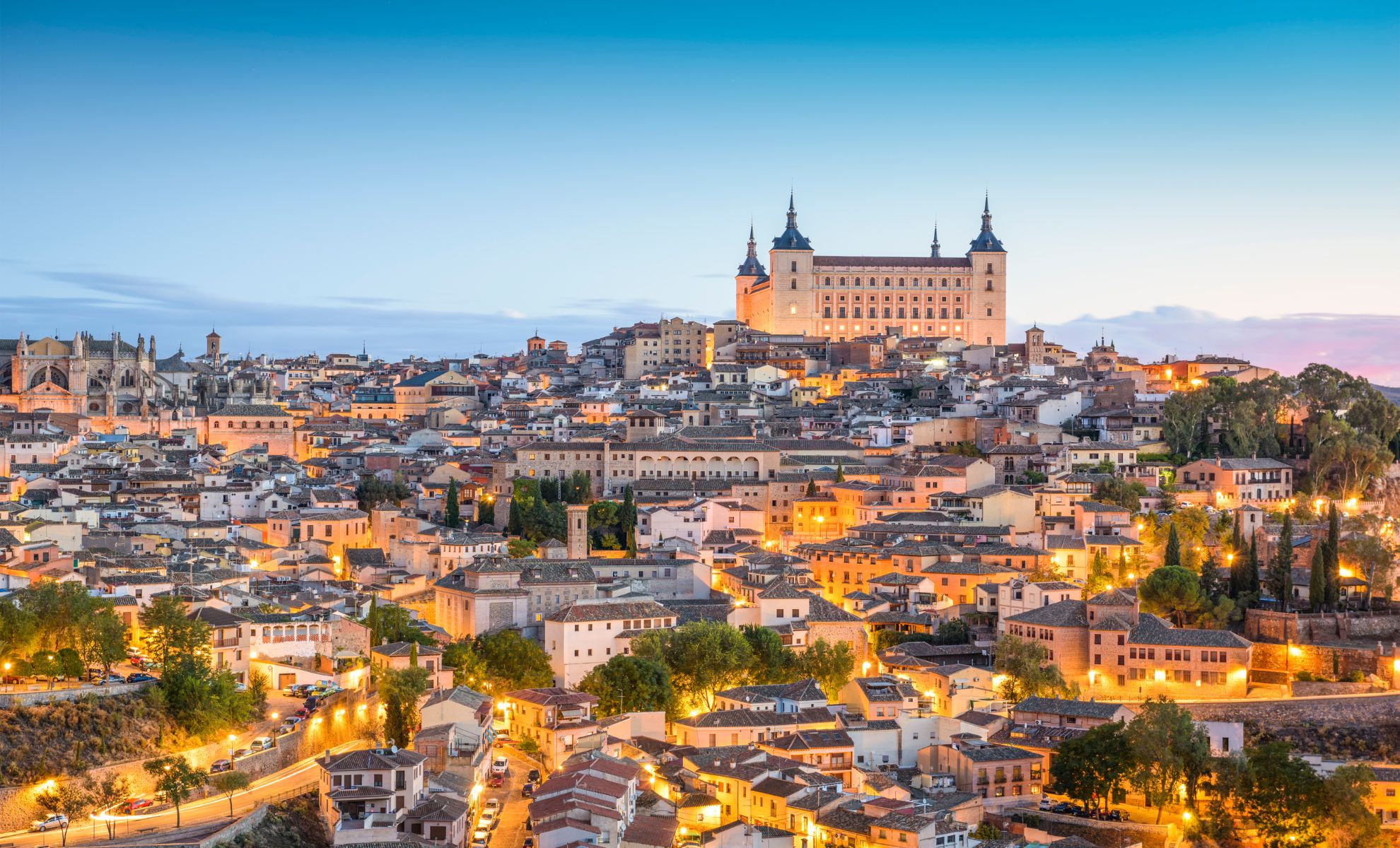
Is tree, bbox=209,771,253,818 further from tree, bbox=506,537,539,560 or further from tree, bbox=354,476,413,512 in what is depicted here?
tree, bbox=354,476,413,512

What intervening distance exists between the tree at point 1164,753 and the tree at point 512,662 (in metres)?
9.44

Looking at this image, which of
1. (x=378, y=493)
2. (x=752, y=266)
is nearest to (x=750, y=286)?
(x=752, y=266)

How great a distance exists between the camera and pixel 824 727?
79.3ft

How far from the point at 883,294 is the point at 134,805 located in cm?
4678

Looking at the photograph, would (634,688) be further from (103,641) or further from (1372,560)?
(1372,560)

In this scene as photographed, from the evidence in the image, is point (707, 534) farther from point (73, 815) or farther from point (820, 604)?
point (73, 815)

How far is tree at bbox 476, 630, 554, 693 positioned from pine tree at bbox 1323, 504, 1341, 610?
14.1 metres

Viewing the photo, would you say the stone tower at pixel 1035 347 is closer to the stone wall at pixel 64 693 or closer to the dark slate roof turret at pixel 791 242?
the dark slate roof turret at pixel 791 242

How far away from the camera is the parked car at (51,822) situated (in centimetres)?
1880

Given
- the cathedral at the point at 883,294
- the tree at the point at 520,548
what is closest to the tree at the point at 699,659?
the tree at the point at 520,548

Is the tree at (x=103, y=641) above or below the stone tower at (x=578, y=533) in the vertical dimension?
below

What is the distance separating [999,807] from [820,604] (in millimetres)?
6241

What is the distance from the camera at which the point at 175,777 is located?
19594mm

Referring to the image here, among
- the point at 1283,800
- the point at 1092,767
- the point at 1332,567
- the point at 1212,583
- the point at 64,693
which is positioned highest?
the point at 1332,567
